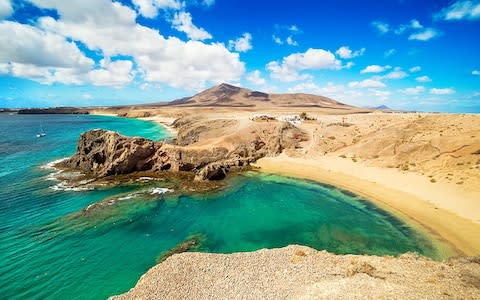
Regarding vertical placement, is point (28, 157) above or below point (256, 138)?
below

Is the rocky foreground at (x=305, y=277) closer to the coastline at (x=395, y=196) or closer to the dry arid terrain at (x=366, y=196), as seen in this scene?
the dry arid terrain at (x=366, y=196)

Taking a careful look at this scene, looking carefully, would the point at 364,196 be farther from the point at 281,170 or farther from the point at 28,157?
the point at 28,157

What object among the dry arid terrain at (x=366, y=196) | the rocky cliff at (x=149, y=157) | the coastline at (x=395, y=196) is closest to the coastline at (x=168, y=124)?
the dry arid terrain at (x=366, y=196)

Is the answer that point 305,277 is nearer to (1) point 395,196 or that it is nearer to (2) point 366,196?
(2) point 366,196

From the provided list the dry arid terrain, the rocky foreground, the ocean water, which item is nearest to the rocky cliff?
the dry arid terrain

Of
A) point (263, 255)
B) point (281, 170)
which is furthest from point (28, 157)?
point (263, 255)

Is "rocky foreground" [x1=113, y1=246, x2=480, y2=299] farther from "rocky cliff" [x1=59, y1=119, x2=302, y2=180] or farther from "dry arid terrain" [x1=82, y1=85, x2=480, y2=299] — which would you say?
"rocky cliff" [x1=59, y1=119, x2=302, y2=180]

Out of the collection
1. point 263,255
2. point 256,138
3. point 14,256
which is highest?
point 256,138
